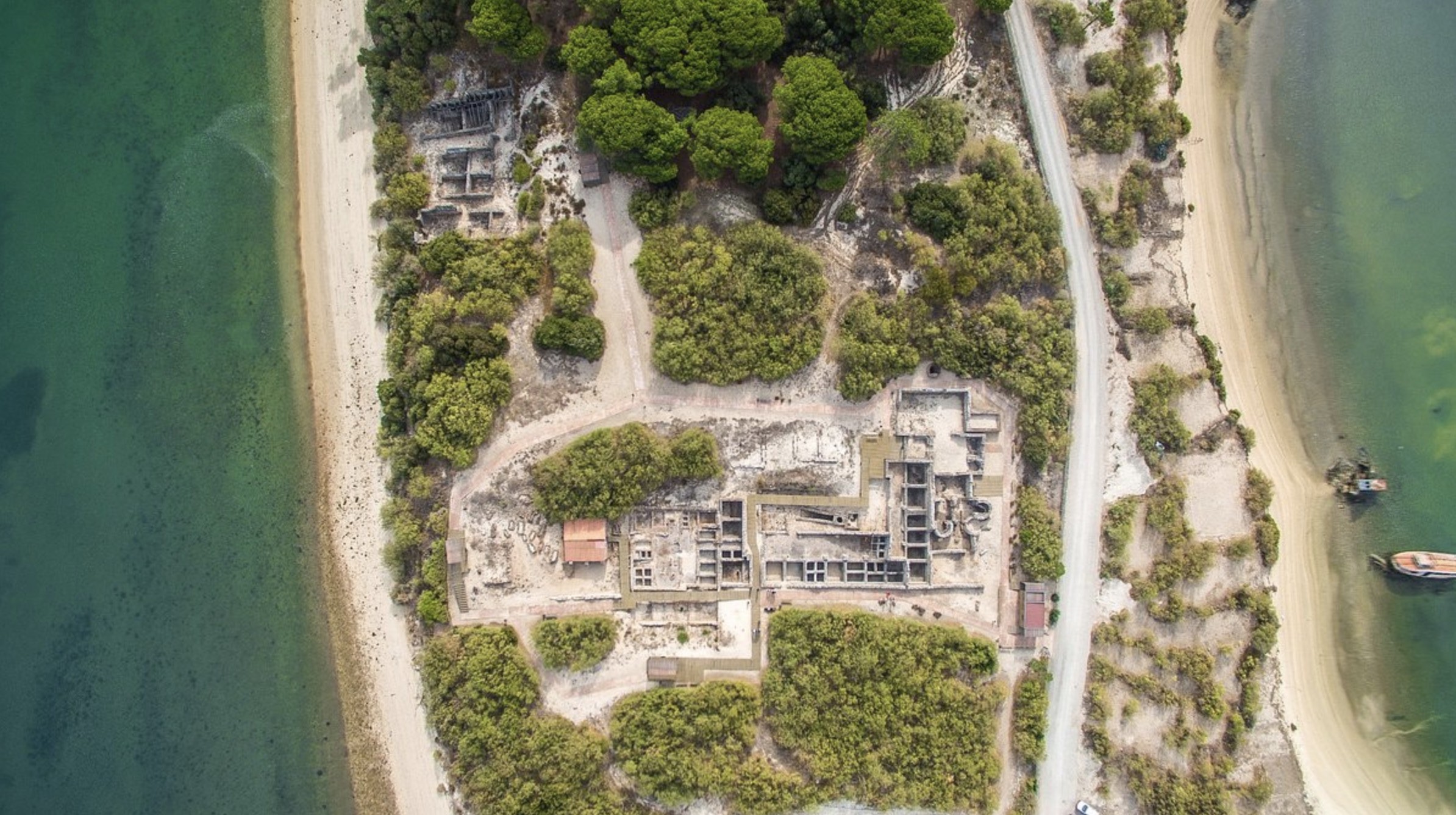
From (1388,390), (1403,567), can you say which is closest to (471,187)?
(1388,390)

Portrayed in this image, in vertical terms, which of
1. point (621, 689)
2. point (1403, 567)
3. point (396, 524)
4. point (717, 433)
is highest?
point (717, 433)

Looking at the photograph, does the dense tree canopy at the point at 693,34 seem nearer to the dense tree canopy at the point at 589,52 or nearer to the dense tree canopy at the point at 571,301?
the dense tree canopy at the point at 589,52

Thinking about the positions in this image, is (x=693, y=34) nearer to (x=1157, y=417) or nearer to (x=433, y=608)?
(x=1157, y=417)

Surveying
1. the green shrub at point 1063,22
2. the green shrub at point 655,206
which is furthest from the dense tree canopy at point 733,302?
the green shrub at point 1063,22

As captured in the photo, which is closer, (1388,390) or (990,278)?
(990,278)

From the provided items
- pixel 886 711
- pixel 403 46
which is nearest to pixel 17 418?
pixel 403 46

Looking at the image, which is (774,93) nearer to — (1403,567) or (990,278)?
(990,278)
